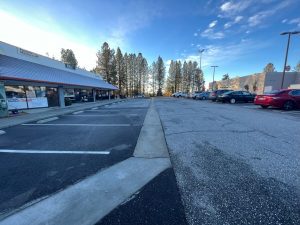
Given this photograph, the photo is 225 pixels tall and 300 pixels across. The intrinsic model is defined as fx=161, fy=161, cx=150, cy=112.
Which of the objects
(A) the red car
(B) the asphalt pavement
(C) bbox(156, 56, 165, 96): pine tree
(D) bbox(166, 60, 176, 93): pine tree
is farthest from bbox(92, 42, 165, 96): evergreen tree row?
(B) the asphalt pavement

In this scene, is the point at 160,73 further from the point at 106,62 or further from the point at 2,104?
the point at 2,104

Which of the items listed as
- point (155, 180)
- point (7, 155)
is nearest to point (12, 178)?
point (7, 155)

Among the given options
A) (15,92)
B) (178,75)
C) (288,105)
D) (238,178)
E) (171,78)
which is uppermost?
(178,75)

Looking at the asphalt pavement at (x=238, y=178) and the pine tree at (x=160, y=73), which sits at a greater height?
the pine tree at (x=160, y=73)

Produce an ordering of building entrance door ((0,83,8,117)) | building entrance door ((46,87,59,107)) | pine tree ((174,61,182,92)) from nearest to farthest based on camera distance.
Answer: building entrance door ((0,83,8,117))
building entrance door ((46,87,59,107))
pine tree ((174,61,182,92))

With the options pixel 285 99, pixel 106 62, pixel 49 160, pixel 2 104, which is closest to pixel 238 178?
pixel 49 160

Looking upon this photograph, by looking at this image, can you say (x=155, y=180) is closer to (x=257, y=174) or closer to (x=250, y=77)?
(x=257, y=174)

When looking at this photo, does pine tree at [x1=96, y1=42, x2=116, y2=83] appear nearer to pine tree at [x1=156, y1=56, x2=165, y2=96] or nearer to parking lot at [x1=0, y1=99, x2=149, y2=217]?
pine tree at [x1=156, y1=56, x2=165, y2=96]

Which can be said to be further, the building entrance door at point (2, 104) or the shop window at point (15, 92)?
the shop window at point (15, 92)

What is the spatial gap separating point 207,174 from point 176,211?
124 centimetres

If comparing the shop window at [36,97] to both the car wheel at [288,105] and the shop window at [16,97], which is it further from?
the car wheel at [288,105]

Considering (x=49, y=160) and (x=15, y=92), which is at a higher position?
(x=15, y=92)

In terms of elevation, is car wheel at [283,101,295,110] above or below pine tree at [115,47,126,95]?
below

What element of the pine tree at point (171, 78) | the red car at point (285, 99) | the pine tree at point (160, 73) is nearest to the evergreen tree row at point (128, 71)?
the pine tree at point (160, 73)
